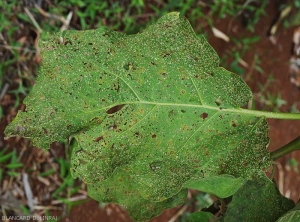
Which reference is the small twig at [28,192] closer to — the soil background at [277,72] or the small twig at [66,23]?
the small twig at [66,23]

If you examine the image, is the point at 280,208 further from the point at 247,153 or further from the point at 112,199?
the point at 112,199

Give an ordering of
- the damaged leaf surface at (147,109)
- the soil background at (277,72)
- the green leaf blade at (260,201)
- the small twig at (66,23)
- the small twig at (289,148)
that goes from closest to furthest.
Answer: the damaged leaf surface at (147,109) → the small twig at (289,148) → the green leaf blade at (260,201) → the small twig at (66,23) → the soil background at (277,72)

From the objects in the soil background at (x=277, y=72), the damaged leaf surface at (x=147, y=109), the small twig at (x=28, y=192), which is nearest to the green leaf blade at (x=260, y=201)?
the damaged leaf surface at (x=147, y=109)

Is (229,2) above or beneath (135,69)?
beneath

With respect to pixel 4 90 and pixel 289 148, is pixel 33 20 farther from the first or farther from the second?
pixel 289 148

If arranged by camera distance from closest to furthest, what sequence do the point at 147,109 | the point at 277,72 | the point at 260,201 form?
1. the point at 147,109
2. the point at 260,201
3. the point at 277,72

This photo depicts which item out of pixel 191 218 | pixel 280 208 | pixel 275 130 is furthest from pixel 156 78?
pixel 275 130

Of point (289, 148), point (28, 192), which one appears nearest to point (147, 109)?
point (289, 148)

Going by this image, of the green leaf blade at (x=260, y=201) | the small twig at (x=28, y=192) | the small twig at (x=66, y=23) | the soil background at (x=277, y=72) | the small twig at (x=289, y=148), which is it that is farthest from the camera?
the soil background at (x=277, y=72)

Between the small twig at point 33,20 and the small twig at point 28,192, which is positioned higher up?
the small twig at point 33,20

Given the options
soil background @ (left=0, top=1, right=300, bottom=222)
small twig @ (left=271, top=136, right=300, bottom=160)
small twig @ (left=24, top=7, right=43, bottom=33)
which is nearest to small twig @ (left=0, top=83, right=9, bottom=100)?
small twig @ (left=24, top=7, right=43, bottom=33)

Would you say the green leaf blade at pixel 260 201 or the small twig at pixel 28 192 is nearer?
the green leaf blade at pixel 260 201
